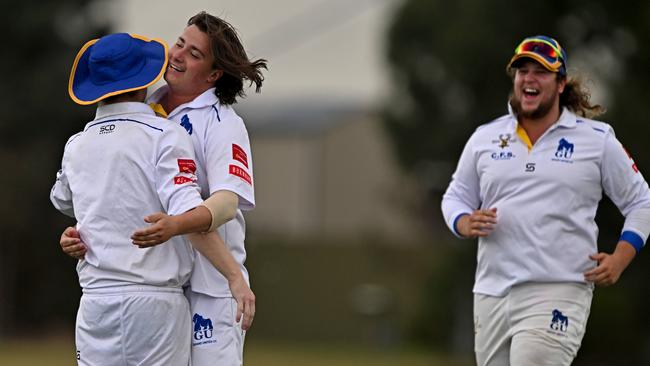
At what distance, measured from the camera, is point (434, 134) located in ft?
104

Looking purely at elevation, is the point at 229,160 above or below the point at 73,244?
above

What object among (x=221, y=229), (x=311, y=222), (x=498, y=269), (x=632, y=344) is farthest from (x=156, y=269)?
(x=311, y=222)

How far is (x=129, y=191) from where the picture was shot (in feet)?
18.6

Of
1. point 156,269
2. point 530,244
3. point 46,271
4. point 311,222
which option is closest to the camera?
point 156,269

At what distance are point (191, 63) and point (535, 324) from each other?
2.44 metres

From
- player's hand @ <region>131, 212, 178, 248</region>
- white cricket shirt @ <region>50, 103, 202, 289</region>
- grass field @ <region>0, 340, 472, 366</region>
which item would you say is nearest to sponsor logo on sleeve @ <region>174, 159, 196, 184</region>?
white cricket shirt @ <region>50, 103, 202, 289</region>

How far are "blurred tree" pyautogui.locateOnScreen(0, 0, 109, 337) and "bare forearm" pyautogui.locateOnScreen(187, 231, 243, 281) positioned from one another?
23153mm

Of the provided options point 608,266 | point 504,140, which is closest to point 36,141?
point 504,140

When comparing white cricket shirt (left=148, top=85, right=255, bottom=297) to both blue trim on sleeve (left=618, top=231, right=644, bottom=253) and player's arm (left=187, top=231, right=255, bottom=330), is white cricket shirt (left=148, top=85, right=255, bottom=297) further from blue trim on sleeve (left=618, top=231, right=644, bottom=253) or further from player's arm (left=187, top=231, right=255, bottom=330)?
blue trim on sleeve (left=618, top=231, right=644, bottom=253)

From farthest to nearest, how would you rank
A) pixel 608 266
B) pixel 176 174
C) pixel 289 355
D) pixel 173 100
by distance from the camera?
pixel 289 355, pixel 608 266, pixel 173 100, pixel 176 174

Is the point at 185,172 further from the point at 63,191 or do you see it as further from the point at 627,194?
the point at 627,194

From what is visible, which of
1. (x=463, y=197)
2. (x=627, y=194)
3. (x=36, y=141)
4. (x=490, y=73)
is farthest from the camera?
(x=36, y=141)

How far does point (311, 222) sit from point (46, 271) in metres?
20.2

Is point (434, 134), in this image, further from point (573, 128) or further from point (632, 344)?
point (573, 128)
